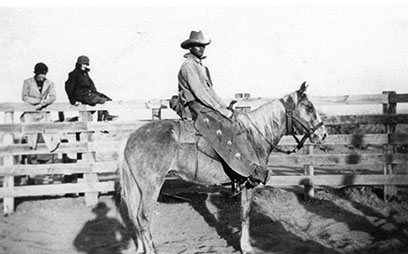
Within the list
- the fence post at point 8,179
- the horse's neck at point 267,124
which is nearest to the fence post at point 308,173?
the horse's neck at point 267,124

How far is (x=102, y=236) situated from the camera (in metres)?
6.47

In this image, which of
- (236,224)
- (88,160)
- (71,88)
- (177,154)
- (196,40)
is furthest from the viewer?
(71,88)

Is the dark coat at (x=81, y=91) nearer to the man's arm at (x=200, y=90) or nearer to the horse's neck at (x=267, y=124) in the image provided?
the man's arm at (x=200, y=90)

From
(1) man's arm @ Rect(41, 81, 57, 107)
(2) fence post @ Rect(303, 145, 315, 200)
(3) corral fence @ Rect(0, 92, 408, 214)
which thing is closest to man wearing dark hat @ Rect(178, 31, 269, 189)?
(3) corral fence @ Rect(0, 92, 408, 214)

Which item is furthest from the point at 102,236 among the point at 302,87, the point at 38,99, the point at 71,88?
the point at 302,87

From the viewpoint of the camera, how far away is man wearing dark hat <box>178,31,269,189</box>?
5.29 m

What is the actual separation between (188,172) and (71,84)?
413cm

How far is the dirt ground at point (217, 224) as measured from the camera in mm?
5816

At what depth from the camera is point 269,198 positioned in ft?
25.9

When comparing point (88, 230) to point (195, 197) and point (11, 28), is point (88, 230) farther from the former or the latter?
point (11, 28)

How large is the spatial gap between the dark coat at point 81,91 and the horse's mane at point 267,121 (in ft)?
11.5

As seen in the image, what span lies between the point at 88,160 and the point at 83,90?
1536 millimetres

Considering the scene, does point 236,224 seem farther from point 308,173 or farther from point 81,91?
point 81,91

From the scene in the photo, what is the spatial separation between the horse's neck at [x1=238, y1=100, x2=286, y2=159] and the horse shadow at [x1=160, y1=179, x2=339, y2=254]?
148cm
